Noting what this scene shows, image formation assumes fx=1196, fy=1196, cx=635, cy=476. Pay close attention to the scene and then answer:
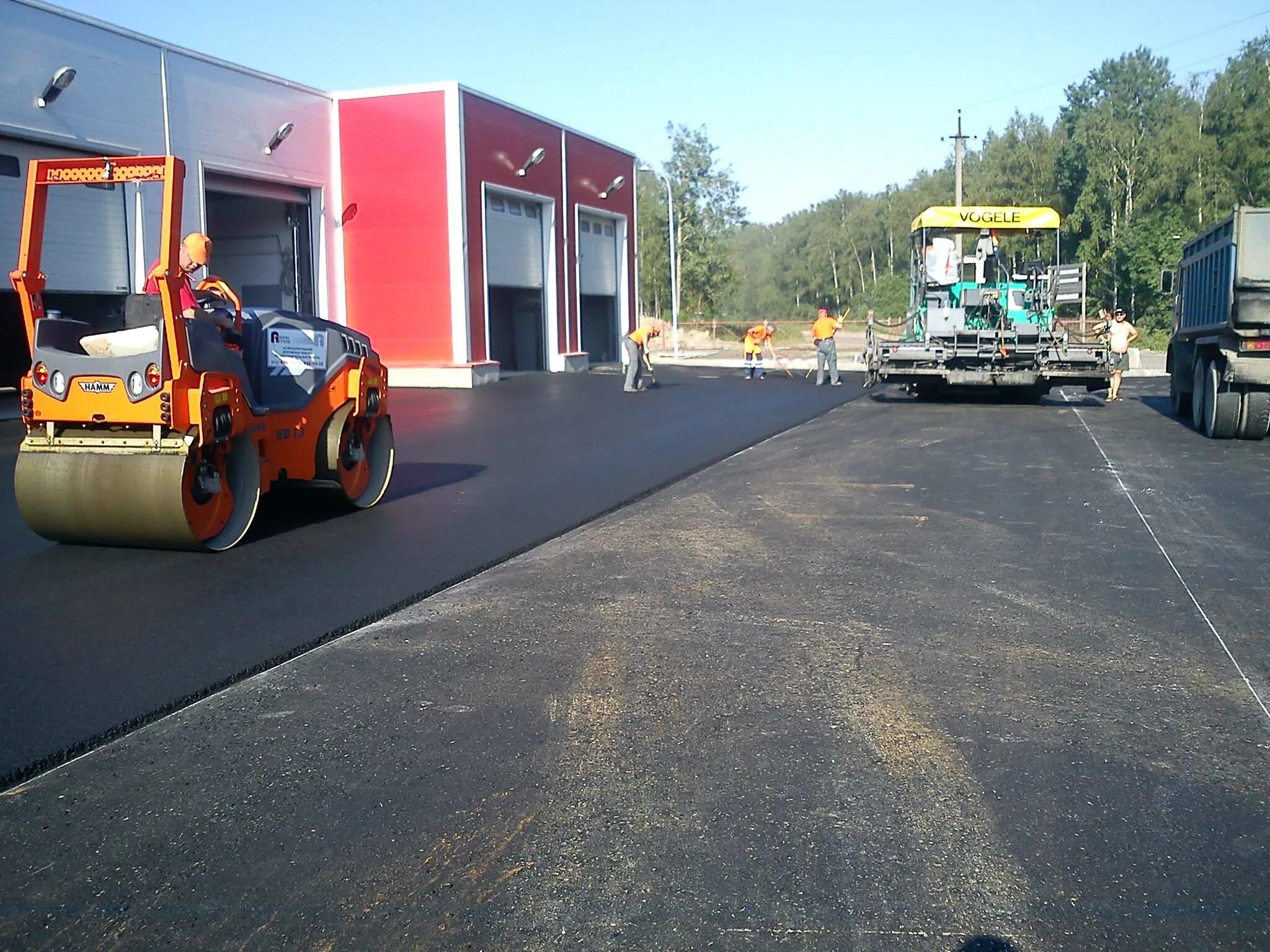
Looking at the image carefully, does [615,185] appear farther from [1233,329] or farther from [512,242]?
[1233,329]

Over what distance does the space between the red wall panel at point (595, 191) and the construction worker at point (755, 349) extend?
565cm

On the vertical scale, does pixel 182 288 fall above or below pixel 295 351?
above

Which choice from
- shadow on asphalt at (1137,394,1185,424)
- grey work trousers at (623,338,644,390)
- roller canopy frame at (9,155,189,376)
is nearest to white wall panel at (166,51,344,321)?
grey work trousers at (623,338,644,390)

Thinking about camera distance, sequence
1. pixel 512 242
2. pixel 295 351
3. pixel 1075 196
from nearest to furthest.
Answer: pixel 295 351 < pixel 512 242 < pixel 1075 196

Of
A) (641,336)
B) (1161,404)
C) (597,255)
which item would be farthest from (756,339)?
(1161,404)

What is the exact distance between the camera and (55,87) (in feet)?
58.6

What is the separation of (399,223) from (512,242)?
3882 millimetres

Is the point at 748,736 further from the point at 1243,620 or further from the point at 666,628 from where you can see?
the point at 1243,620

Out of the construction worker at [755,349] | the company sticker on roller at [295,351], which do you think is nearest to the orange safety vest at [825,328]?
the construction worker at [755,349]

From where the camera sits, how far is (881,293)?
234ft

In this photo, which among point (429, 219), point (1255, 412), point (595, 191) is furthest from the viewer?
point (595, 191)

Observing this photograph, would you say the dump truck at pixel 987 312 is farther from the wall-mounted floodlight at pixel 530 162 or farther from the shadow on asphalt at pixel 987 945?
the shadow on asphalt at pixel 987 945

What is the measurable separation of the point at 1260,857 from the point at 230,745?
12.3 ft

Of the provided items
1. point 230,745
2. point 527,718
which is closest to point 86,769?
point 230,745
